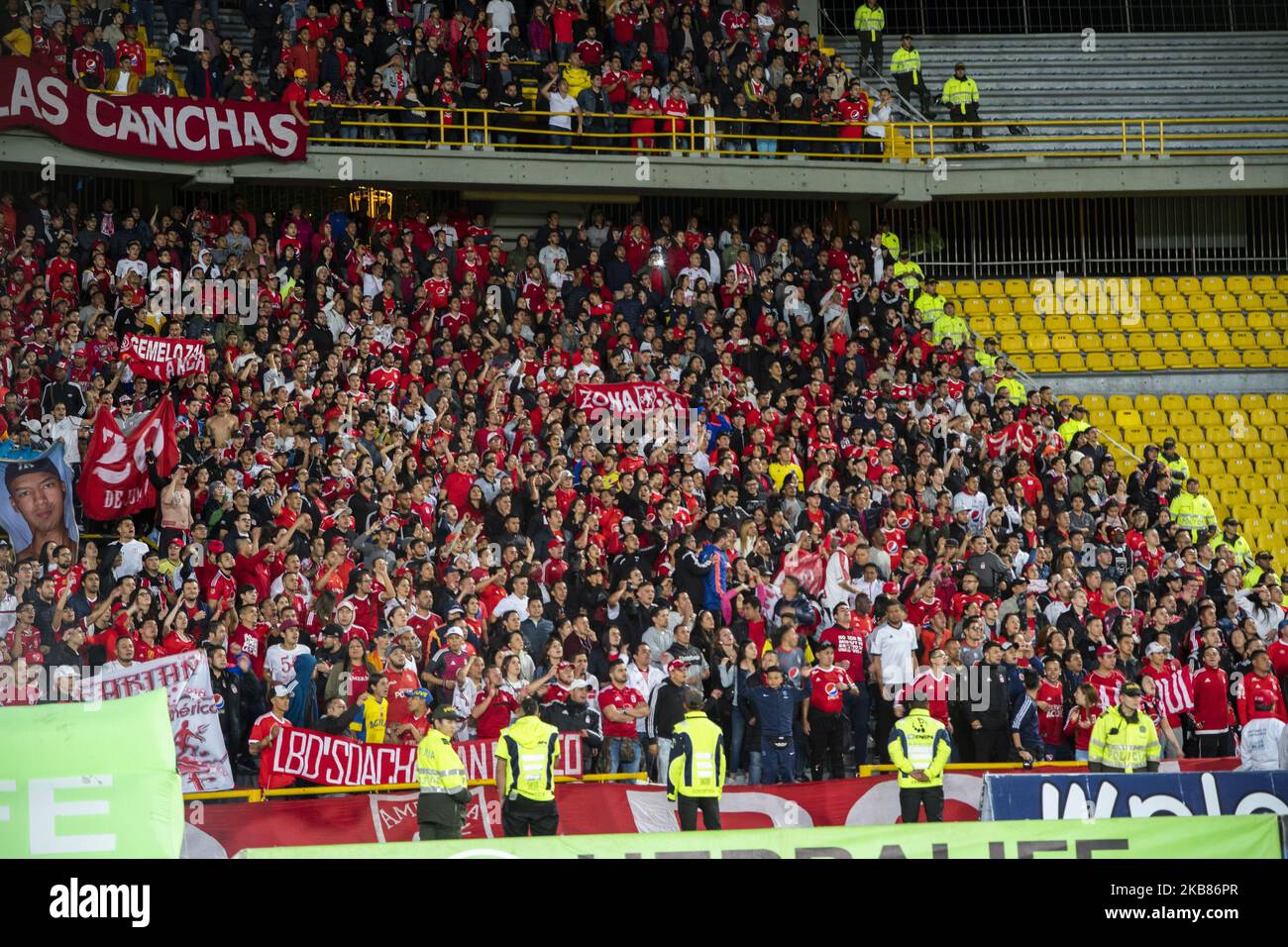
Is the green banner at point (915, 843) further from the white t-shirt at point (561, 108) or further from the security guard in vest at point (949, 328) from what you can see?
the white t-shirt at point (561, 108)

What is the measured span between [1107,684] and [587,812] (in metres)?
5.39

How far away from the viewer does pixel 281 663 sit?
14398 mm

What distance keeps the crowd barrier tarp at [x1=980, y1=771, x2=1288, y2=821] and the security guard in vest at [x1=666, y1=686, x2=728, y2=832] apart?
6.72 ft

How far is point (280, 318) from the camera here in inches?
776

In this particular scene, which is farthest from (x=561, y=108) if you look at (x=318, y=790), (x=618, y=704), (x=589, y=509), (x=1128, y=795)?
(x=1128, y=795)

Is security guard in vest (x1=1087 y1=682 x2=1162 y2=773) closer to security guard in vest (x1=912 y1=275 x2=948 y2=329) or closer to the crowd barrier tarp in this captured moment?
the crowd barrier tarp

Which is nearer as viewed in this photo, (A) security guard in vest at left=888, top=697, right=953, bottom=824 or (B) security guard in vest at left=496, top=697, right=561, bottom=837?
(B) security guard in vest at left=496, top=697, right=561, bottom=837

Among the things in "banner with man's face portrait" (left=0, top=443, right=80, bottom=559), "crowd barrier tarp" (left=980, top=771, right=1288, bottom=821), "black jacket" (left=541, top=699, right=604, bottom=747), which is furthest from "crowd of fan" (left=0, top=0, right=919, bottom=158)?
"crowd barrier tarp" (left=980, top=771, right=1288, bottom=821)

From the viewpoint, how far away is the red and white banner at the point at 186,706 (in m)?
13.5

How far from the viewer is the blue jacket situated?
15.3 m
